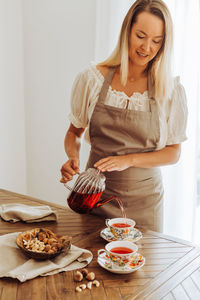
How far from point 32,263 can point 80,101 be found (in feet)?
3.44

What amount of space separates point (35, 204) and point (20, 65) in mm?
2127

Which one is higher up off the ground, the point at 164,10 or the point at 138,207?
the point at 164,10

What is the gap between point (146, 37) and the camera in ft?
6.10

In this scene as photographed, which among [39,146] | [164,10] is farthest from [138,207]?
[39,146]

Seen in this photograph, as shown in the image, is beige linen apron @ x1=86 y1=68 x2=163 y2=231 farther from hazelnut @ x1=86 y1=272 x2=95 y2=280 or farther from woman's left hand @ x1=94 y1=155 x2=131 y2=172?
hazelnut @ x1=86 y1=272 x2=95 y2=280

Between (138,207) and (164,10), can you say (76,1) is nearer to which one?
(164,10)

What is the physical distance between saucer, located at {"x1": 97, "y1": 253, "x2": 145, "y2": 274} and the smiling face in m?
1.02

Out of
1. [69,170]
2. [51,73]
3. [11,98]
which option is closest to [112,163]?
[69,170]

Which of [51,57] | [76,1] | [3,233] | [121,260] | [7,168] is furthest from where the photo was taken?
[7,168]

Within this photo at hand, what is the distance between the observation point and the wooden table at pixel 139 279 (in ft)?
3.83

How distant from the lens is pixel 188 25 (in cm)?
251

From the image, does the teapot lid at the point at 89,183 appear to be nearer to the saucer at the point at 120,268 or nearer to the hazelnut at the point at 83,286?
the saucer at the point at 120,268

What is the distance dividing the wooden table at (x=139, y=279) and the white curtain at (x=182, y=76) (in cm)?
115

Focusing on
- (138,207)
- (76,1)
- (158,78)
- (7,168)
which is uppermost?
(76,1)
